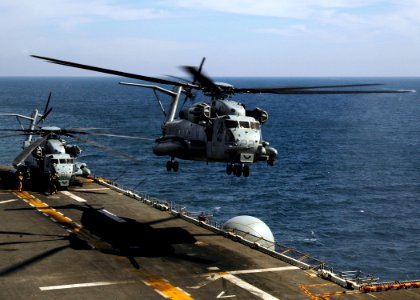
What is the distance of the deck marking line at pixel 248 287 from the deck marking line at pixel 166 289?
306 centimetres

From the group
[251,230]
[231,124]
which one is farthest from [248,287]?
[251,230]

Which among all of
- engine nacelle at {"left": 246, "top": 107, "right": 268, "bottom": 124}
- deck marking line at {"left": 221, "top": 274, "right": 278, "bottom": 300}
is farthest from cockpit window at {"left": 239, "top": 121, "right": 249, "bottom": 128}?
deck marking line at {"left": 221, "top": 274, "right": 278, "bottom": 300}

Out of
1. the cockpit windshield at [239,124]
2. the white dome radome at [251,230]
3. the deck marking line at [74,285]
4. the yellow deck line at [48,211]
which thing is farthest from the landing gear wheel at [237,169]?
the yellow deck line at [48,211]

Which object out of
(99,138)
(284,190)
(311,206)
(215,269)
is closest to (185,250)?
(215,269)

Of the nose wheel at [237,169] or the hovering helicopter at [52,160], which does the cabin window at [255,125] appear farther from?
the hovering helicopter at [52,160]

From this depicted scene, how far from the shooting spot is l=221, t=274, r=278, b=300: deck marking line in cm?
2745

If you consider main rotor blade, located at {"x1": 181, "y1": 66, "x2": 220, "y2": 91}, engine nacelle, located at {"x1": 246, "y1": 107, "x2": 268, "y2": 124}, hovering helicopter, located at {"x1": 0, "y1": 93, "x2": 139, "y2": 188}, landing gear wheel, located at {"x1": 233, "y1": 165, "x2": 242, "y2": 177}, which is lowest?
hovering helicopter, located at {"x1": 0, "y1": 93, "x2": 139, "y2": 188}

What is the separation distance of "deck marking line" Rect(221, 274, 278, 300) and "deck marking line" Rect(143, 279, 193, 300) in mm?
3063

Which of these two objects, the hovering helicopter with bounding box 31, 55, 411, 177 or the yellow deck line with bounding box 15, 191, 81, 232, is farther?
the yellow deck line with bounding box 15, 191, 81, 232

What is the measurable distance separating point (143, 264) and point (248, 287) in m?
6.69

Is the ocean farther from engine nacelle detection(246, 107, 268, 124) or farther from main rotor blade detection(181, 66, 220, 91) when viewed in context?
main rotor blade detection(181, 66, 220, 91)

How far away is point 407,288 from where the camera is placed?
29.8 m

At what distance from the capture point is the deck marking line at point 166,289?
27156 mm

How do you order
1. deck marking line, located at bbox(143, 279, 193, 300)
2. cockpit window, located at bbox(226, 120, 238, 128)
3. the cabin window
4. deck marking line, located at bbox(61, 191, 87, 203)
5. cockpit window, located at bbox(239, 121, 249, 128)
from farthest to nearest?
1. deck marking line, located at bbox(61, 191, 87, 203)
2. the cabin window
3. cockpit window, located at bbox(239, 121, 249, 128)
4. cockpit window, located at bbox(226, 120, 238, 128)
5. deck marking line, located at bbox(143, 279, 193, 300)
